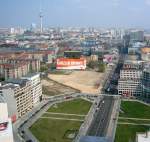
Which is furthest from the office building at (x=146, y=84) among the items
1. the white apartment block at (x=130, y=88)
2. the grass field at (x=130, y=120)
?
the grass field at (x=130, y=120)

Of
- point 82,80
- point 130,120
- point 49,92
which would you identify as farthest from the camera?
point 82,80

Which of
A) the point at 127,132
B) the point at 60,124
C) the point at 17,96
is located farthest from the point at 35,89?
the point at 127,132

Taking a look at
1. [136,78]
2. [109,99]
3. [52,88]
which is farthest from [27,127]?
[136,78]

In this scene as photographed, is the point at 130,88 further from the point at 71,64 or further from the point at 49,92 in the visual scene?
the point at 71,64

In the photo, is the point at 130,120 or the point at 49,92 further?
the point at 49,92

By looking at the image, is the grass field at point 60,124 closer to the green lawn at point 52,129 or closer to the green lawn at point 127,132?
the green lawn at point 52,129

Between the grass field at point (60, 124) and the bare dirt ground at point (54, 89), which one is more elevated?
the bare dirt ground at point (54, 89)
